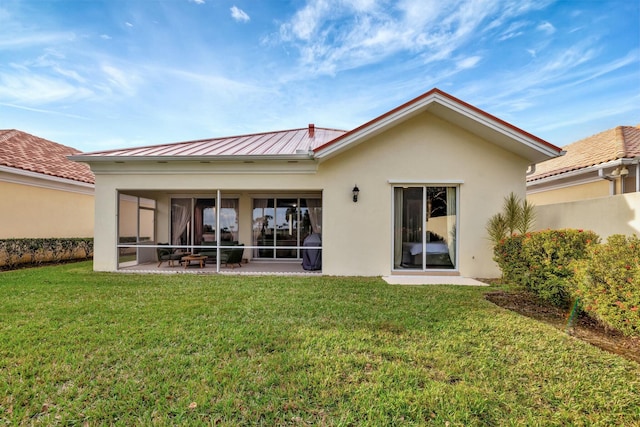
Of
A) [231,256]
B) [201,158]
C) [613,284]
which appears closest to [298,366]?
[613,284]

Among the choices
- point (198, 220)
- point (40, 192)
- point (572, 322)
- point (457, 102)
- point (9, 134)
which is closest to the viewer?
point (572, 322)

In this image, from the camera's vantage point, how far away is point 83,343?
3945 mm

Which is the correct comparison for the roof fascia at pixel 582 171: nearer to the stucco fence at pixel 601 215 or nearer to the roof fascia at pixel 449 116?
the stucco fence at pixel 601 215

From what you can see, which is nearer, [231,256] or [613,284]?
[613,284]

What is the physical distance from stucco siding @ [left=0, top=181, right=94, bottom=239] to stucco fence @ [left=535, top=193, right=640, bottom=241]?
60.0ft

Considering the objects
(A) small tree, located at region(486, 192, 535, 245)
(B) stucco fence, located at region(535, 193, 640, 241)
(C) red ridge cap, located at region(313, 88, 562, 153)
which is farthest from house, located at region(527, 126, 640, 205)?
(C) red ridge cap, located at region(313, 88, 562, 153)

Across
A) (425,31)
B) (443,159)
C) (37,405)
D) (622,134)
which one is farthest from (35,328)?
(622,134)

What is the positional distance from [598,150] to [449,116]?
770cm

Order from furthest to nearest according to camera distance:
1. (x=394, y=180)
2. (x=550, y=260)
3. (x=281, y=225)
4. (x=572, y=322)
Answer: (x=281, y=225) < (x=394, y=180) < (x=550, y=260) < (x=572, y=322)

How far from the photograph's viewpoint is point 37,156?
13258 millimetres

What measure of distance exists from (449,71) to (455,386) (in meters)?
14.2

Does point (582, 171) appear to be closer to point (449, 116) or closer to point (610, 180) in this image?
point (610, 180)

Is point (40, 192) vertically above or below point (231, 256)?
above

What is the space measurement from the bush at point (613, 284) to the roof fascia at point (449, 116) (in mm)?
4046
